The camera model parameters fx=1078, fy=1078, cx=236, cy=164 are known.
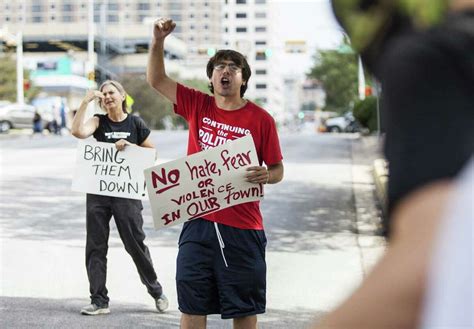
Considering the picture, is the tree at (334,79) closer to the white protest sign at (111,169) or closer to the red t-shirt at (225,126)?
the white protest sign at (111,169)

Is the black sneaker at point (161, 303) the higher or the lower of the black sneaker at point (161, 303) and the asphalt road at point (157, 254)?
the higher

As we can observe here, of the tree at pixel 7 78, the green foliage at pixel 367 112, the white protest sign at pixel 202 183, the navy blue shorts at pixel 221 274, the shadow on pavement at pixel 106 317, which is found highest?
the white protest sign at pixel 202 183

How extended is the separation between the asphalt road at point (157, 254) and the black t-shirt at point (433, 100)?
174 inches

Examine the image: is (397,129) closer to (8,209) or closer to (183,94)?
(183,94)

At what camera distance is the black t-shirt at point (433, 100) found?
1325mm

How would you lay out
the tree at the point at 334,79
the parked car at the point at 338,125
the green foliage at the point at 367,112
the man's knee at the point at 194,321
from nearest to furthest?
1. the man's knee at the point at 194,321
2. the green foliage at the point at 367,112
3. the parked car at the point at 338,125
4. the tree at the point at 334,79

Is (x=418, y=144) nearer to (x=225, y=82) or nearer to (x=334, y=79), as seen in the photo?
A: (x=225, y=82)

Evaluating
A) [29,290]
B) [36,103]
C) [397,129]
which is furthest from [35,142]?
[397,129]

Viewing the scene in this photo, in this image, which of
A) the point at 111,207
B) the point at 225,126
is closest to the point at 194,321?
the point at 225,126

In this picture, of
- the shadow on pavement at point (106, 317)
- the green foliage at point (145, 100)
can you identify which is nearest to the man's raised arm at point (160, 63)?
the shadow on pavement at point (106, 317)

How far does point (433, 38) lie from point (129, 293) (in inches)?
343

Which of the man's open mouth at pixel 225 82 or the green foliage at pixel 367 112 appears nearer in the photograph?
the man's open mouth at pixel 225 82

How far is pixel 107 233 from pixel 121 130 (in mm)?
828

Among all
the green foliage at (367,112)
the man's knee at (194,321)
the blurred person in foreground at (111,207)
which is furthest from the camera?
the green foliage at (367,112)
